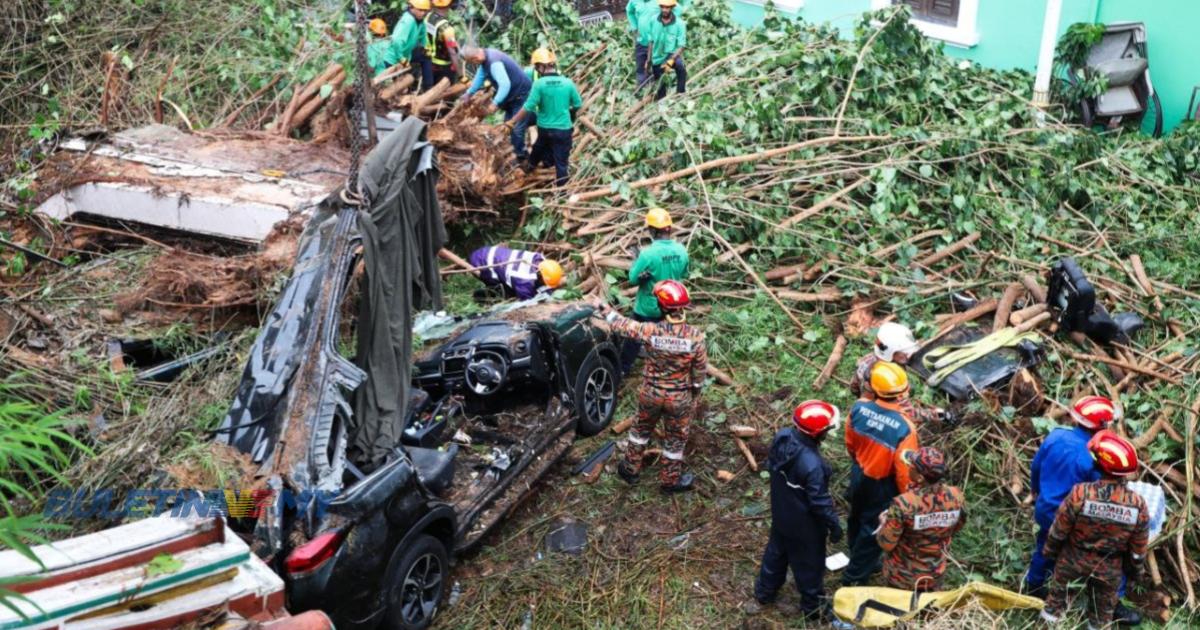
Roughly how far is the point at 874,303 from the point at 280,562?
6020 millimetres

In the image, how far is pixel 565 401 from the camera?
26.0 feet

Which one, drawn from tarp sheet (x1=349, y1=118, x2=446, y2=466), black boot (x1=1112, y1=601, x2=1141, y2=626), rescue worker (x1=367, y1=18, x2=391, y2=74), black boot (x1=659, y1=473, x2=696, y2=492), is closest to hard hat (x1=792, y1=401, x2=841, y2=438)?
black boot (x1=659, y1=473, x2=696, y2=492)

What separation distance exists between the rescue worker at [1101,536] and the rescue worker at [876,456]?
936mm

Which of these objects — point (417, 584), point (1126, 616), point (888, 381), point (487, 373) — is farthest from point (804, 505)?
point (487, 373)

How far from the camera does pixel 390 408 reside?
21.8 feet

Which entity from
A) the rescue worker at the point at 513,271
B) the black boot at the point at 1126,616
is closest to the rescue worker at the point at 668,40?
the rescue worker at the point at 513,271

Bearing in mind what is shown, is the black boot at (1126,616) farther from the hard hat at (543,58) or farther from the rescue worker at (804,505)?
the hard hat at (543,58)

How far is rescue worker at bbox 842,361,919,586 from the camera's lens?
649cm

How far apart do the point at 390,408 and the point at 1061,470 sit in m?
4.11

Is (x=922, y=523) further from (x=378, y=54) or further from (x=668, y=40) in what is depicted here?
(x=378, y=54)

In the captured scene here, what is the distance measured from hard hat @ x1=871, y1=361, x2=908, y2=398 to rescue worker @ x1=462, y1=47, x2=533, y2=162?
235 inches

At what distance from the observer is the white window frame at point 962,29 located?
14695 millimetres

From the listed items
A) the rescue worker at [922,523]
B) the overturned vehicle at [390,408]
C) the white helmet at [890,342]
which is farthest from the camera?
the white helmet at [890,342]

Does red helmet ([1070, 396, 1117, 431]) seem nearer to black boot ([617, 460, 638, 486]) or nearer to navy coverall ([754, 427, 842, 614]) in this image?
navy coverall ([754, 427, 842, 614])
